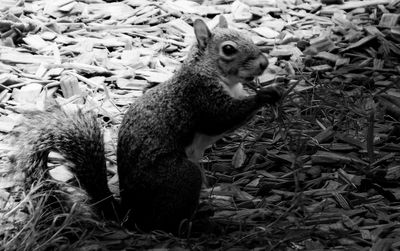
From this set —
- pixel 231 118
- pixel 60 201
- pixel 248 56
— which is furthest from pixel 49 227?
pixel 248 56

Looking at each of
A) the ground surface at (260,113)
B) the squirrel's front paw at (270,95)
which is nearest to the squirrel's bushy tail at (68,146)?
the ground surface at (260,113)

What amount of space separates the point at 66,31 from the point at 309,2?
211 cm

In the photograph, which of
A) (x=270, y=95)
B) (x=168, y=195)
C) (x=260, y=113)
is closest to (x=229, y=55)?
(x=270, y=95)

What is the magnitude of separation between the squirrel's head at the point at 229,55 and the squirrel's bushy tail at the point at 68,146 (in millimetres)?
754

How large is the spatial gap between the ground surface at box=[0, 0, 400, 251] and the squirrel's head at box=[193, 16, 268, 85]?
30 cm

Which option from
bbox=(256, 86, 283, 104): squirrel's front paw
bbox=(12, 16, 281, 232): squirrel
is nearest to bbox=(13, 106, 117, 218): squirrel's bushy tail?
bbox=(12, 16, 281, 232): squirrel

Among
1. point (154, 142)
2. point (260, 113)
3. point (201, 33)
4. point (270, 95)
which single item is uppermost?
point (201, 33)

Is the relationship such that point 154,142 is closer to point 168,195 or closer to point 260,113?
point 168,195

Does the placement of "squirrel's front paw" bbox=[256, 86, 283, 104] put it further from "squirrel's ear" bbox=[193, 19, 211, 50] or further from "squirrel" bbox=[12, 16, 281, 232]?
"squirrel's ear" bbox=[193, 19, 211, 50]

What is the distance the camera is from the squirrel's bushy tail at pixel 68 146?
361 cm

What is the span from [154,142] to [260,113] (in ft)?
4.72

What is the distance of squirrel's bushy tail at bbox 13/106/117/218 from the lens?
3.61m

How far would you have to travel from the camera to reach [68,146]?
12.0ft

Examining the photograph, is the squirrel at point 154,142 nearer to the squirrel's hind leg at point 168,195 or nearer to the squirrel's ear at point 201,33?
the squirrel's hind leg at point 168,195
